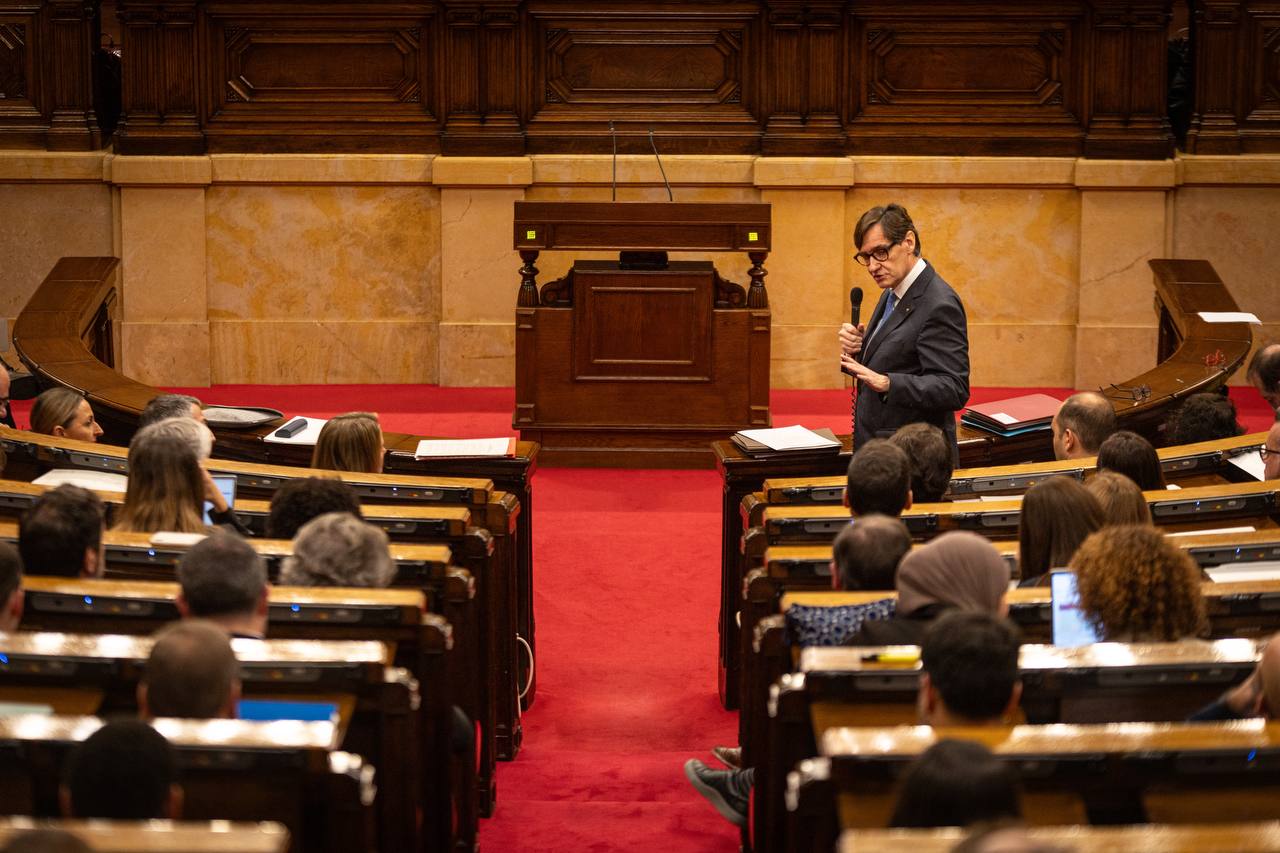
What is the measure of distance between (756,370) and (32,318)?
143 inches

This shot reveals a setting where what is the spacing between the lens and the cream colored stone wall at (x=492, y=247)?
A: 10.7 metres

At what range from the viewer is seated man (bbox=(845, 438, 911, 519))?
4551 mm

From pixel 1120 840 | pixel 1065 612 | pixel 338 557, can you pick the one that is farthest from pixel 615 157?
pixel 1120 840

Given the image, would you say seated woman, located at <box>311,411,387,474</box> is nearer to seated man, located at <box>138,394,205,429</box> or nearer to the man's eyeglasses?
seated man, located at <box>138,394,205,429</box>

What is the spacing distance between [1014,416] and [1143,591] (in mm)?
3162

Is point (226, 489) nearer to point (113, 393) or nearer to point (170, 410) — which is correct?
point (170, 410)

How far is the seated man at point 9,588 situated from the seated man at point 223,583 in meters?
0.34

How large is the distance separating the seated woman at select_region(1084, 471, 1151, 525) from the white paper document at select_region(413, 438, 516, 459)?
2308mm

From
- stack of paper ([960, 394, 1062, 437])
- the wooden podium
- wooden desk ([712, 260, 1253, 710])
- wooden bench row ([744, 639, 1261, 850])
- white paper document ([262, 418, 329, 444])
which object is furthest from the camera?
the wooden podium

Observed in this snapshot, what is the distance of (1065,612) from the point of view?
3.79 m

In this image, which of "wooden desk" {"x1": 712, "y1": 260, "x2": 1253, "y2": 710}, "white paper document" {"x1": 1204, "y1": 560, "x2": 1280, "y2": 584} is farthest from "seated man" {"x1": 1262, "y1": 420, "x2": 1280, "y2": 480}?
"wooden desk" {"x1": 712, "y1": 260, "x2": 1253, "y2": 710}

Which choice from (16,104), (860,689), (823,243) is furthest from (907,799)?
(16,104)

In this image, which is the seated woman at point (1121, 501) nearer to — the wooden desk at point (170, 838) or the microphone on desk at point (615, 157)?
the wooden desk at point (170, 838)

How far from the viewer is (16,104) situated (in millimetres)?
10820
